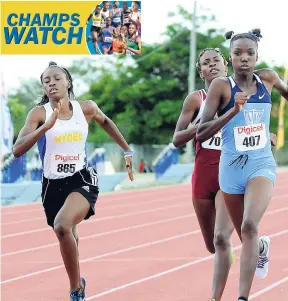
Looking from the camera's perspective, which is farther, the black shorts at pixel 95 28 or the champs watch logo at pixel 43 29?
the champs watch logo at pixel 43 29

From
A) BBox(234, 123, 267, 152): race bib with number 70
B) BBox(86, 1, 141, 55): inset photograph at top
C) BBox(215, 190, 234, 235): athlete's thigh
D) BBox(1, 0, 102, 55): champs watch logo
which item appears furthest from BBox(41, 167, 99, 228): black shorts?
BBox(1, 0, 102, 55): champs watch logo

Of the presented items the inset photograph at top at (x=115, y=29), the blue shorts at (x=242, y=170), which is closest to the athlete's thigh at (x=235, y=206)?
the blue shorts at (x=242, y=170)

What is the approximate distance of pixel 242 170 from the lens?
21.9 ft

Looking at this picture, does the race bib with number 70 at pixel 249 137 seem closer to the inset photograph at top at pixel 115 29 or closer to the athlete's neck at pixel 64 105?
the athlete's neck at pixel 64 105

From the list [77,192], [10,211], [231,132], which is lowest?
[10,211]

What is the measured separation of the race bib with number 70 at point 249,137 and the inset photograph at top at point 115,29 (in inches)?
228

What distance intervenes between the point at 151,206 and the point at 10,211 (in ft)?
9.76

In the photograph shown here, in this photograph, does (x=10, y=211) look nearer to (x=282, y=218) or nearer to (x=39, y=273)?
(x=282, y=218)

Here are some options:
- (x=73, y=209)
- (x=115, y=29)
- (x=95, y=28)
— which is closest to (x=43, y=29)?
(x=95, y=28)

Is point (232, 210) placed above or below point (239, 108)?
below

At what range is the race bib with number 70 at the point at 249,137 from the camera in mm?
6594

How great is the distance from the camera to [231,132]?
6633 mm

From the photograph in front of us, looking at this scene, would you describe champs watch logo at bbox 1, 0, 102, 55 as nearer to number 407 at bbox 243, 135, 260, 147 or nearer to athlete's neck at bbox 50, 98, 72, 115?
athlete's neck at bbox 50, 98, 72, 115

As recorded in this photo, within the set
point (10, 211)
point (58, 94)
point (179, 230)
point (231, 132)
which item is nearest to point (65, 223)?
point (58, 94)
